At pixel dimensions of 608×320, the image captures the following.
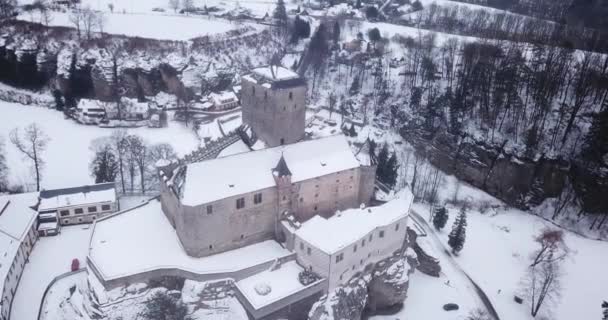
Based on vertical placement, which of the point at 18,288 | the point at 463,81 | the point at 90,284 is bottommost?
the point at 18,288

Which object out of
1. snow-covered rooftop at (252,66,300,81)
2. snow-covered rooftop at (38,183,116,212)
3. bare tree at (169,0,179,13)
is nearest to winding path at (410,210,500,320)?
snow-covered rooftop at (252,66,300,81)

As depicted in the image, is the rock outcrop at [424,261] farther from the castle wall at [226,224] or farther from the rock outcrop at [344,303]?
the castle wall at [226,224]

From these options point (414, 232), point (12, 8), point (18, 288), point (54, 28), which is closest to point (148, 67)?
point (54, 28)

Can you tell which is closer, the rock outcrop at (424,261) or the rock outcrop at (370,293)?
the rock outcrop at (370,293)

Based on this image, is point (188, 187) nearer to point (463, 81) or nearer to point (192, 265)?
point (192, 265)

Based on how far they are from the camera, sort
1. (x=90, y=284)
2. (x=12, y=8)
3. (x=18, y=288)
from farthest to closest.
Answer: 1. (x=12, y=8)
2. (x=18, y=288)
3. (x=90, y=284)

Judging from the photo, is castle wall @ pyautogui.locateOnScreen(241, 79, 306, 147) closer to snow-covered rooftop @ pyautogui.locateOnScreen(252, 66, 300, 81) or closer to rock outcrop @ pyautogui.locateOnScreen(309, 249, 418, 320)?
snow-covered rooftop @ pyautogui.locateOnScreen(252, 66, 300, 81)

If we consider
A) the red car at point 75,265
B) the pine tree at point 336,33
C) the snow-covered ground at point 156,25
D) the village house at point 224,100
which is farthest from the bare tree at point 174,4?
the red car at point 75,265
